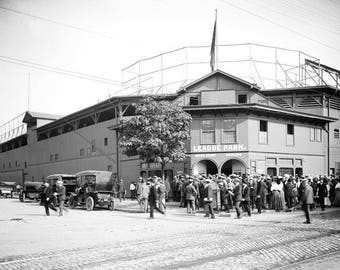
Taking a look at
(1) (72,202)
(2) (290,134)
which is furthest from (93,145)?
(2) (290,134)

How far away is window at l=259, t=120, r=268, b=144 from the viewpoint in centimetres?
2900

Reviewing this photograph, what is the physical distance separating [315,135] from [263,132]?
20.0 ft

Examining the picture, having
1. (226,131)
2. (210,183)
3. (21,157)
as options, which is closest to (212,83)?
(226,131)

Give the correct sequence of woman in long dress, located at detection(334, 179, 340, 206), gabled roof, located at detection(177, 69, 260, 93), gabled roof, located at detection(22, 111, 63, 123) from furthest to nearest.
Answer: gabled roof, located at detection(22, 111, 63, 123)
gabled roof, located at detection(177, 69, 260, 93)
woman in long dress, located at detection(334, 179, 340, 206)

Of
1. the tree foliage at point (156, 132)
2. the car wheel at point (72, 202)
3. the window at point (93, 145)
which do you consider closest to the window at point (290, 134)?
the tree foliage at point (156, 132)

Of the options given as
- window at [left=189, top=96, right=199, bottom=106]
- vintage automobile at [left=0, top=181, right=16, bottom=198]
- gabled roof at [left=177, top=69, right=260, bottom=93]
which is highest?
gabled roof at [left=177, top=69, right=260, bottom=93]

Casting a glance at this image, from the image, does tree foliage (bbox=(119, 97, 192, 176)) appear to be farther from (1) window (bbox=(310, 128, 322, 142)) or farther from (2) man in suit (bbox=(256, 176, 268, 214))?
(1) window (bbox=(310, 128, 322, 142))

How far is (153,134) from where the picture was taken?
24359 mm

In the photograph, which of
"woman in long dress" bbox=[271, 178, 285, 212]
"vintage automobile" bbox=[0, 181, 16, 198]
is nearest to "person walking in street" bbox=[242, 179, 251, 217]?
"woman in long dress" bbox=[271, 178, 285, 212]

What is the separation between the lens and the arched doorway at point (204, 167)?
28116 millimetres

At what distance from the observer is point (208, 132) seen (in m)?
28.4

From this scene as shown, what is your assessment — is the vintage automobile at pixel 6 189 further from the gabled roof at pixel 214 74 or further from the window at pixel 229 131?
the window at pixel 229 131

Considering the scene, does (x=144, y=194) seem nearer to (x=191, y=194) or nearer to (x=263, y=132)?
(x=191, y=194)

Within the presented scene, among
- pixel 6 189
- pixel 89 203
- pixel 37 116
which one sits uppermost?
pixel 37 116
